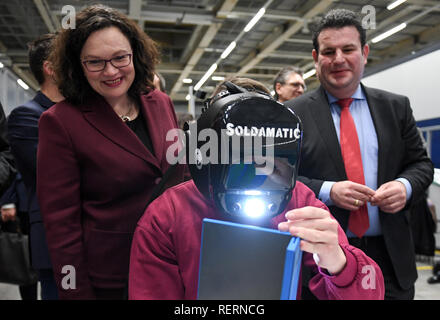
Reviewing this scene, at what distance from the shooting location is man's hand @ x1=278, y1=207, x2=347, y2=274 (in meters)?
0.47

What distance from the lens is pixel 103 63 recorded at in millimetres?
870

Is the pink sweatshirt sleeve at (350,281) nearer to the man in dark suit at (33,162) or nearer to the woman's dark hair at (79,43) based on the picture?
the woman's dark hair at (79,43)

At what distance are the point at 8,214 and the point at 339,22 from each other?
8.26 feet

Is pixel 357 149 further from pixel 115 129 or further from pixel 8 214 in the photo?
pixel 8 214

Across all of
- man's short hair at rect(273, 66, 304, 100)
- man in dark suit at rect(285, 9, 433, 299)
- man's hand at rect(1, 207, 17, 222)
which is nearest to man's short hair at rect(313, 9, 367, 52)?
man in dark suit at rect(285, 9, 433, 299)

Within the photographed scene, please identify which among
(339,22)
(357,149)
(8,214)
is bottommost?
(8,214)

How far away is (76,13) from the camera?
3.10 ft

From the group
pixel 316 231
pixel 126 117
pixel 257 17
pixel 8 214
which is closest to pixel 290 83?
pixel 257 17

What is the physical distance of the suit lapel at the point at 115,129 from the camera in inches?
35.4

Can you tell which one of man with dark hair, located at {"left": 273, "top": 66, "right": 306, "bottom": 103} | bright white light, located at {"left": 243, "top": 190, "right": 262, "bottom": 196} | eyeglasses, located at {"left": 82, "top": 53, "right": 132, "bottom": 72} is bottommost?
bright white light, located at {"left": 243, "top": 190, "right": 262, "bottom": 196}

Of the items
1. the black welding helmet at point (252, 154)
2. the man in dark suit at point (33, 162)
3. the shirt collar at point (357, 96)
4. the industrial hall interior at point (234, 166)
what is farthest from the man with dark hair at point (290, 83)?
the black welding helmet at point (252, 154)

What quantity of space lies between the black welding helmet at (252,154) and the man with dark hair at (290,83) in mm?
2032

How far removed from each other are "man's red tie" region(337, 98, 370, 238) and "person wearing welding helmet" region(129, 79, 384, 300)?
1.30 feet

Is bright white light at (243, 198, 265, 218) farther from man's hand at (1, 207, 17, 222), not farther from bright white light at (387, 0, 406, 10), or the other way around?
man's hand at (1, 207, 17, 222)
